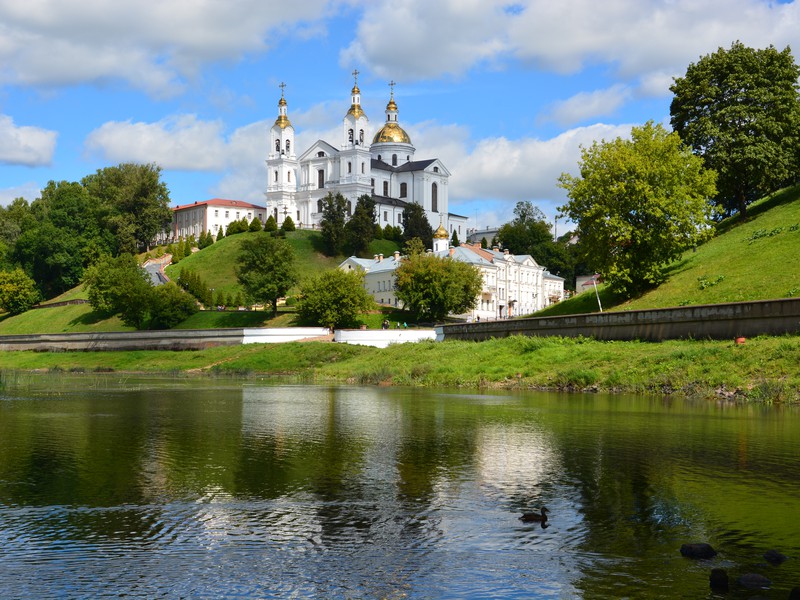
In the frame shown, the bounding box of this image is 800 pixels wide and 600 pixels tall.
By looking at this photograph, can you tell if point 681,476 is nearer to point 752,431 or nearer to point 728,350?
point 752,431

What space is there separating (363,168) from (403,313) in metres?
53.0

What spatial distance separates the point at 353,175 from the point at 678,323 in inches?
3787

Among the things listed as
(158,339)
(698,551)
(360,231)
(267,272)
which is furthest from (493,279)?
(698,551)

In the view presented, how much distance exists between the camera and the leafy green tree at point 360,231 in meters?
115

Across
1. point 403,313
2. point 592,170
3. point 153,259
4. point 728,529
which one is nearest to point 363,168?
point 153,259

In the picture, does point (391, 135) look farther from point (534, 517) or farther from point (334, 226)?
point (534, 517)

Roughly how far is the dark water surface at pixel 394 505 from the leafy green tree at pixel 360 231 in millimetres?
88468

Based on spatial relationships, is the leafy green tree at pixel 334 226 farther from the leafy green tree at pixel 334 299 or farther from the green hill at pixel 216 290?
the leafy green tree at pixel 334 299

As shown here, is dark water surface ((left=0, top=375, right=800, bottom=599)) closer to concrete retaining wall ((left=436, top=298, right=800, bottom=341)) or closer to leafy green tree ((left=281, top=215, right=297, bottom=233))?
concrete retaining wall ((left=436, top=298, right=800, bottom=341))

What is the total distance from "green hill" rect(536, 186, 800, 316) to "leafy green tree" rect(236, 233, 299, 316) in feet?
88.4

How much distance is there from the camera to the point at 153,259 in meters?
123

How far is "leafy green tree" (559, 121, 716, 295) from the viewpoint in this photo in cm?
5384

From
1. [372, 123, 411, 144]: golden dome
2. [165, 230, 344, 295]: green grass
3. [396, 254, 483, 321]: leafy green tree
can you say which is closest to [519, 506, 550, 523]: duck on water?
[396, 254, 483, 321]: leafy green tree

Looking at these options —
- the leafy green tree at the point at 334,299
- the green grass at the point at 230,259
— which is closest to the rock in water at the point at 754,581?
the leafy green tree at the point at 334,299
